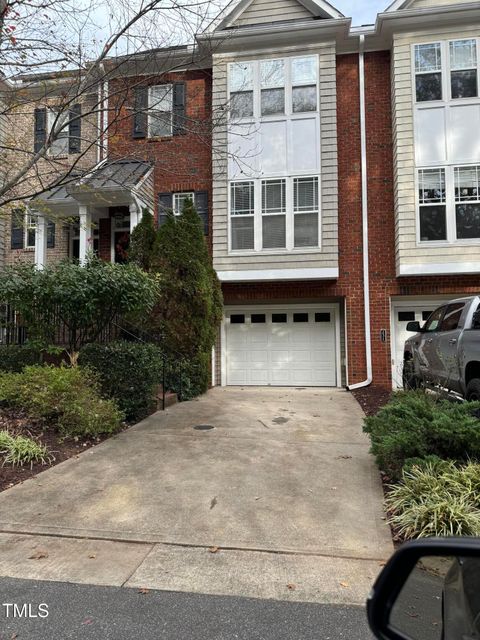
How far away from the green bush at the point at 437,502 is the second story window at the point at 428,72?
1046 centimetres

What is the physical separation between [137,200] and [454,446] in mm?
9767

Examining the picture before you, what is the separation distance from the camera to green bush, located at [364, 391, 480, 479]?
14.8ft

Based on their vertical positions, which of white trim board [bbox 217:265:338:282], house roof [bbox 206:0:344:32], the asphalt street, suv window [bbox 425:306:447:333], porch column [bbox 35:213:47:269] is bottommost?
the asphalt street

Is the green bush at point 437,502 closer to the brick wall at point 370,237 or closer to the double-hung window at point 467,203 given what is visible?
the brick wall at point 370,237

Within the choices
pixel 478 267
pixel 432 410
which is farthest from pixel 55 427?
pixel 478 267

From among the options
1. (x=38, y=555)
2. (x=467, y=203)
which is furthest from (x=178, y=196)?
(x=38, y=555)

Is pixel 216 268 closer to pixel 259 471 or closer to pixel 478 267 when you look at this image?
pixel 478 267

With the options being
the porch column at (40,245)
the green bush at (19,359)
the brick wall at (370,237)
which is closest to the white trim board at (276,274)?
the brick wall at (370,237)

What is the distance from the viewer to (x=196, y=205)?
12.9 m

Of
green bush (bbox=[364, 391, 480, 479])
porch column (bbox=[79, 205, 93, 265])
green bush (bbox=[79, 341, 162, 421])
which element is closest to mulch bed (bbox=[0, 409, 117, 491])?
green bush (bbox=[79, 341, 162, 421])

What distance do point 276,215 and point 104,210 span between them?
520 cm

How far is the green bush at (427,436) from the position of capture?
4496 millimetres

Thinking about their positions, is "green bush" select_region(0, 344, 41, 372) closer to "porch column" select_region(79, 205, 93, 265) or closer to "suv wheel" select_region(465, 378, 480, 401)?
"porch column" select_region(79, 205, 93, 265)

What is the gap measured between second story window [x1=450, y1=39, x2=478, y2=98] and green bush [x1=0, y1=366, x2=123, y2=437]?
36.5ft
